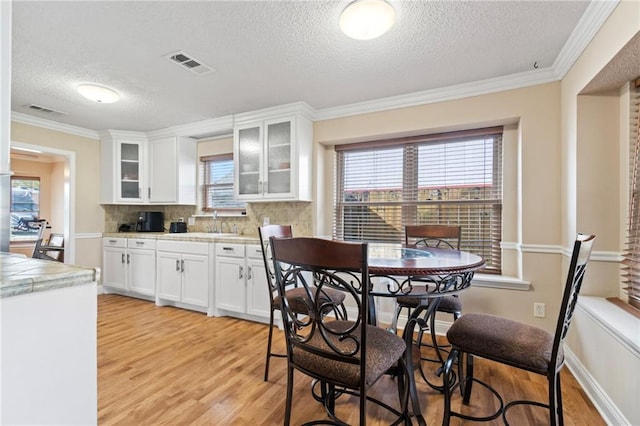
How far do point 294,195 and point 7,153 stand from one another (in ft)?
7.57

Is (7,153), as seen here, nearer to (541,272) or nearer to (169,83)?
(169,83)

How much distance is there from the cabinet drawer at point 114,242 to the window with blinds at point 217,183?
3.67 ft

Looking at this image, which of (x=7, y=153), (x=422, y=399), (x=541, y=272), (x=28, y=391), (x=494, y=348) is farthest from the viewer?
(x=541, y=272)

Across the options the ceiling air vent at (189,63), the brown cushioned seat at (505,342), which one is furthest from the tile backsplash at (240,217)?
the brown cushioned seat at (505,342)

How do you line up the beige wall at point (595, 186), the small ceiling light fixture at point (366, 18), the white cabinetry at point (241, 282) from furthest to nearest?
the white cabinetry at point (241, 282) < the beige wall at point (595, 186) < the small ceiling light fixture at point (366, 18)

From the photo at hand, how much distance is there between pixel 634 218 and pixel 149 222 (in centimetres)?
519

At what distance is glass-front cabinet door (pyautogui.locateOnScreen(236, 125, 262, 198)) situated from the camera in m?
3.52

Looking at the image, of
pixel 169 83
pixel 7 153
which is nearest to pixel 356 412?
pixel 7 153

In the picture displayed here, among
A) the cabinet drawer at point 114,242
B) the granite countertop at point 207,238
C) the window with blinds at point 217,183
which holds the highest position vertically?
the window with blinds at point 217,183

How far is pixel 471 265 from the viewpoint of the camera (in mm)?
1585

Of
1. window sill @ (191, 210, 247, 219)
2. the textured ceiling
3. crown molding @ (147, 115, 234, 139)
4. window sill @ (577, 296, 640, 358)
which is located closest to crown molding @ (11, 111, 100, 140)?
the textured ceiling

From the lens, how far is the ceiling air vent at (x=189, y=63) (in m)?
2.26

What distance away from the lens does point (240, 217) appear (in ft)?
13.2

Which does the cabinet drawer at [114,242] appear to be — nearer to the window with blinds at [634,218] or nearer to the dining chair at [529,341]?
the dining chair at [529,341]
